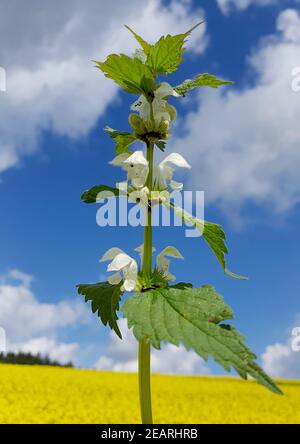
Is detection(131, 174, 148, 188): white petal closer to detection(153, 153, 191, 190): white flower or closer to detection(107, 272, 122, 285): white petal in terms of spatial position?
detection(153, 153, 191, 190): white flower

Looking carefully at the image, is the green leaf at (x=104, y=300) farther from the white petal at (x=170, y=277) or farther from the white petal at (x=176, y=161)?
the white petal at (x=176, y=161)

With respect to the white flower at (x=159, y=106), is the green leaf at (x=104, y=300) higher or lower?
lower

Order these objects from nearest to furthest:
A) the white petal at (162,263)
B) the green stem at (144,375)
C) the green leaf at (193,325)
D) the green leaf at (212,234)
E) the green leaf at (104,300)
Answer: the green leaf at (193,325)
the green stem at (144,375)
the green leaf at (212,234)
the white petal at (162,263)
the green leaf at (104,300)

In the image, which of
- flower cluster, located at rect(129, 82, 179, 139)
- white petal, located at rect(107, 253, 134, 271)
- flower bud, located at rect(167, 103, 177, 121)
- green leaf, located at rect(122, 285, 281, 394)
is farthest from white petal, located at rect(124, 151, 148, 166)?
green leaf, located at rect(122, 285, 281, 394)

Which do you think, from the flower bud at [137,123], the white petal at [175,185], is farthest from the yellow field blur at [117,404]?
the flower bud at [137,123]

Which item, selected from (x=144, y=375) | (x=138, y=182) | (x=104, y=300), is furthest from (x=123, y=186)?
(x=144, y=375)

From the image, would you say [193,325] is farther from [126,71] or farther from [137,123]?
[126,71]

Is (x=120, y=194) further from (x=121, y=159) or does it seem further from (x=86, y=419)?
(x=86, y=419)

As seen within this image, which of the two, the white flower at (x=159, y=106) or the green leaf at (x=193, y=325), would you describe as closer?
the green leaf at (x=193, y=325)
